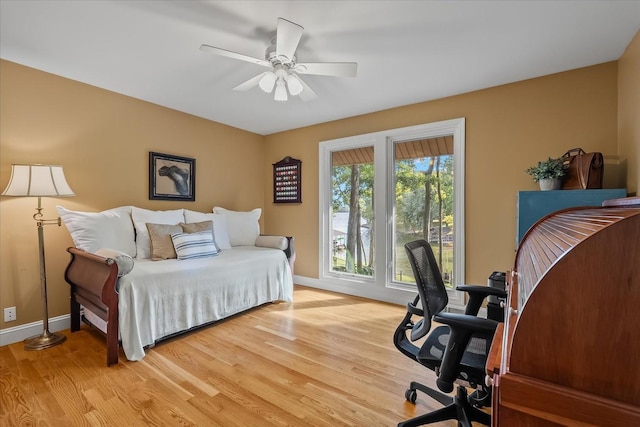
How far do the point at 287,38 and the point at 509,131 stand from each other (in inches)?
91.7

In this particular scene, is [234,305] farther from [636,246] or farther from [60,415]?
[636,246]

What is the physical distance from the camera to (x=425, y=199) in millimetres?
3381

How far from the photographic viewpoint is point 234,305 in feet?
9.58

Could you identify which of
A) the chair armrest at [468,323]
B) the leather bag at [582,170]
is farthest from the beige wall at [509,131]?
the chair armrest at [468,323]

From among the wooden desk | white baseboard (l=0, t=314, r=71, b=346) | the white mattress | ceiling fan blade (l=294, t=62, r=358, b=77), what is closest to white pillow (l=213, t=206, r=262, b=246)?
the white mattress

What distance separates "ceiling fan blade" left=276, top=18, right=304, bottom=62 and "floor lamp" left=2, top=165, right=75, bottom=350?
6.80 ft

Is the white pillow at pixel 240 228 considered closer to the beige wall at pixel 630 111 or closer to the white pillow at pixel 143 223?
the white pillow at pixel 143 223

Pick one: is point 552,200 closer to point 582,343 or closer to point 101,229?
point 582,343

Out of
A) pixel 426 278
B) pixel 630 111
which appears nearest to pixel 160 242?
pixel 426 278

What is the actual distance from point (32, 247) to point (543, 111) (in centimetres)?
477

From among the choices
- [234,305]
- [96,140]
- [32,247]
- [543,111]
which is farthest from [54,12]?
[543,111]

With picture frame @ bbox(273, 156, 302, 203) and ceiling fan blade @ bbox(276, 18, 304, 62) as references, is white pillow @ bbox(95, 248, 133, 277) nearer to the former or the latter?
ceiling fan blade @ bbox(276, 18, 304, 62)

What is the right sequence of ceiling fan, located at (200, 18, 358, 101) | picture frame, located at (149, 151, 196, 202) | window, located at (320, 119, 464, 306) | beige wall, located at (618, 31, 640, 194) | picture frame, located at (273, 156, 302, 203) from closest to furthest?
ceiling fan, located at (200, 18, 358, 101) → beige wall, located at (618, 31, 640, 194) → window, located at (320, 119, 464, 306) → picture frame, located at (149, 151, 196, 202) → picture frame, located at (273, 156, 302, 203)

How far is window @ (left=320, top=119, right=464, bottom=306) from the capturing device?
10.4ft
